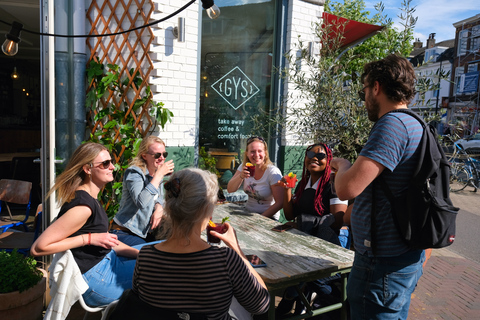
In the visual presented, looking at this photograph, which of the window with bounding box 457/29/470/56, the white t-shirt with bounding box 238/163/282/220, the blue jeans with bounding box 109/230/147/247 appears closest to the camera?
the blue jeans with bounding box 109/230/147/247

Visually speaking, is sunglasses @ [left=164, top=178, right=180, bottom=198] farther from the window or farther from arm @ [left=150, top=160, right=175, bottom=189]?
the window

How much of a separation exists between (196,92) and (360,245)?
3641 millimetres

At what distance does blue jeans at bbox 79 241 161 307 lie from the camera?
2.21 metres

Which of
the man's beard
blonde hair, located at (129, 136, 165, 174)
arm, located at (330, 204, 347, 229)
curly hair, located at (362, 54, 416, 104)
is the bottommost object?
arm, located at (330, 204, 347, 229)

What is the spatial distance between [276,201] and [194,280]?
2290 millimetres

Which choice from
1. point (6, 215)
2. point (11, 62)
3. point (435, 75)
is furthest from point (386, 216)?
point (11, 62)

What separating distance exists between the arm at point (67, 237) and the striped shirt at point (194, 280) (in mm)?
662

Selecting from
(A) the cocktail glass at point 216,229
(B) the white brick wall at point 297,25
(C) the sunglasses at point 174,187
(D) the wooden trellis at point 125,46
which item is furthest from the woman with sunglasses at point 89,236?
(B) the white brick wall at point 297,25

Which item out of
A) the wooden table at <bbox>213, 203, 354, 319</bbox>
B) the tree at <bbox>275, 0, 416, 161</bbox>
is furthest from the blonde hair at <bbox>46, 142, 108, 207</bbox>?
the tree at <bbox>275, 0, 416, 161</bbox>

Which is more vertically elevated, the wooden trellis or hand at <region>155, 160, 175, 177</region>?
the wooden trellis

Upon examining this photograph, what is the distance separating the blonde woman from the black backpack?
70cm

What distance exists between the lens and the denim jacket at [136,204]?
3225mm

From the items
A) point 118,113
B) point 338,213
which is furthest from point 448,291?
point 118,113

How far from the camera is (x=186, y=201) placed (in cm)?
176
